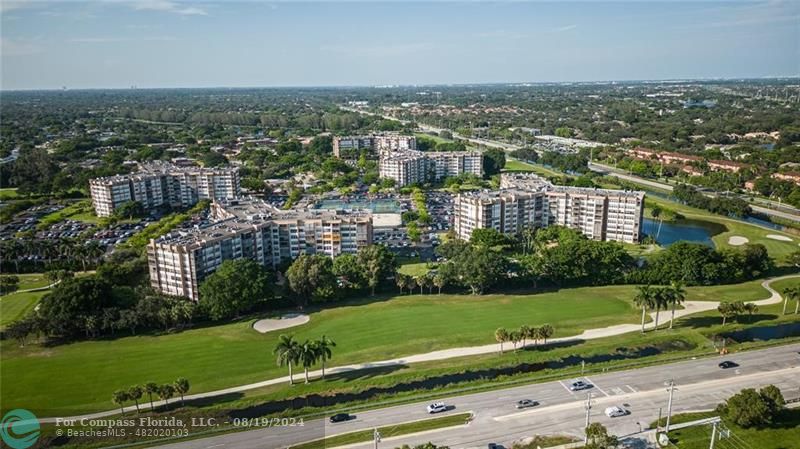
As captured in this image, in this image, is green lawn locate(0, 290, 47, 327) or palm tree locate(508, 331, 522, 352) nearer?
palm tree locate(508, 331, 522, 352)

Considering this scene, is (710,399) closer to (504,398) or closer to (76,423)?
(504,398)

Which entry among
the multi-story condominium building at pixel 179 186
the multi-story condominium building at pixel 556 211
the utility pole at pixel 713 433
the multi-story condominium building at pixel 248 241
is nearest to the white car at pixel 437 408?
the utility pole at pixel 713 433

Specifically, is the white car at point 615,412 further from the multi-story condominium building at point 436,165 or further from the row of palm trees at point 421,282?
the multi-story condominium building at point 436,165

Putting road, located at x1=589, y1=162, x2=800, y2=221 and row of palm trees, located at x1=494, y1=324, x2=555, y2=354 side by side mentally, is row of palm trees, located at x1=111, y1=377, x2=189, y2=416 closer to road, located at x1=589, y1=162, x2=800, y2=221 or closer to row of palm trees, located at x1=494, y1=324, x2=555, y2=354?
row of palm trees, located at x1=494, y1=324, x2=555, y2=354

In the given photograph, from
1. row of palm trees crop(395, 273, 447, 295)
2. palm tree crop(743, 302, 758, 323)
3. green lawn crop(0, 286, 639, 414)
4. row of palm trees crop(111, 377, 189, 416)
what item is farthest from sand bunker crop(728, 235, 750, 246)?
row of palm trees crop(111, 377, 189, 416)

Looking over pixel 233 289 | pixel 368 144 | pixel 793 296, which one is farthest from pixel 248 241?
pixel 368 144

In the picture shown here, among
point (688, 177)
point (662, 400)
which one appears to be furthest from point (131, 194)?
point (688, 177)

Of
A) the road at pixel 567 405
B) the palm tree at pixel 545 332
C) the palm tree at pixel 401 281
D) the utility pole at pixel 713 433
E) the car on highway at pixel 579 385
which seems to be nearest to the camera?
the utility pole at pixel 713 433

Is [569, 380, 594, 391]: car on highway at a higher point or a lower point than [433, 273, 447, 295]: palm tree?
lower
